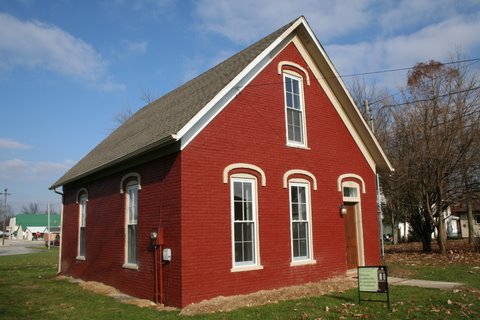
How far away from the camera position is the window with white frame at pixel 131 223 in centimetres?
1269

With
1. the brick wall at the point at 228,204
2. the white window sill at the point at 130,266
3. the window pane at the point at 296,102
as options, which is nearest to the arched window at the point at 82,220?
the brick wall at the point at 228,204

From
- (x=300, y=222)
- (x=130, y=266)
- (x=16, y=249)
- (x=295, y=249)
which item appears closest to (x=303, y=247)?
(x=295, y=249)

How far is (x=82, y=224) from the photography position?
55.6ft

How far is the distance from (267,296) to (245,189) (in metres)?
2.85

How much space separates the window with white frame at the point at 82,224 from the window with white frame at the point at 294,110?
8.39 m

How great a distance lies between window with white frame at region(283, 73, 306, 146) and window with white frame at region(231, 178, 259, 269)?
2.49 m

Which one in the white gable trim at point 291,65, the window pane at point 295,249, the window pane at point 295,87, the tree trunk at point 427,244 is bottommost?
the tree trunk at point 427,244

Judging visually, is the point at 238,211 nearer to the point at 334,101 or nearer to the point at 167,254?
the point at 167,254

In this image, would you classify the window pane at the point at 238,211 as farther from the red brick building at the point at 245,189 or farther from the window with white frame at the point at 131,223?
the window with white frame at the point at 131,223

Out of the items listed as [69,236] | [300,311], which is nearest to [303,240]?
[300,311]

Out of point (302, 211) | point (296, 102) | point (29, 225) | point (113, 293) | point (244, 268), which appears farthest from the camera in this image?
point (29, 225)

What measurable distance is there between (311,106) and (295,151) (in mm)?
1897

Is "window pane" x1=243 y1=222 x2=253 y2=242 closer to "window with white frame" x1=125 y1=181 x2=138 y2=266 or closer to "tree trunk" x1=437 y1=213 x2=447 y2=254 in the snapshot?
"window with white frame" x1=125 y1=181 x2=138 y2=266

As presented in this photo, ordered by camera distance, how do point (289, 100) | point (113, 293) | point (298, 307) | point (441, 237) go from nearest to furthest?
1. point (298, 307)
2. point (113, 293)
3. point (289, 100)
4. point (441, 237)
